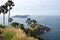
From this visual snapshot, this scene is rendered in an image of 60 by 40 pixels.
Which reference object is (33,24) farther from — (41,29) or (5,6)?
(5,6)

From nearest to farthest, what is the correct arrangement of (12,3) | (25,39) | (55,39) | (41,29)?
1. (25,39)
2. (12,3)
3. (55,39)
4. (41,29)

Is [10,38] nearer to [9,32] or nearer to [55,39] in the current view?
[9,32]

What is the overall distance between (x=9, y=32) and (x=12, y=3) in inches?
1686

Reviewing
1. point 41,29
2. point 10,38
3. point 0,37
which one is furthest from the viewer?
point 41,29

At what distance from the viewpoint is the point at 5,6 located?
5309cm

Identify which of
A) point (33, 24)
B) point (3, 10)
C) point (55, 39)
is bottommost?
point (55, 39)

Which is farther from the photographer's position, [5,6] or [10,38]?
[5,6]

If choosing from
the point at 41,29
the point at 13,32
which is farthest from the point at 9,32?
the point at 41,29

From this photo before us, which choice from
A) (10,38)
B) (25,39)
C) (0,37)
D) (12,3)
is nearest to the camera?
(25,39)

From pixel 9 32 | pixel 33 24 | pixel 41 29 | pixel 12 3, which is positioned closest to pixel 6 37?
pixel 9 32

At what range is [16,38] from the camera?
8.92m

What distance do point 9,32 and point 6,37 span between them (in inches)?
14.6

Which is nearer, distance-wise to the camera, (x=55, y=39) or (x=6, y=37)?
(x=6, y=37)

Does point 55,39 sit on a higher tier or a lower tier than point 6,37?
lower
